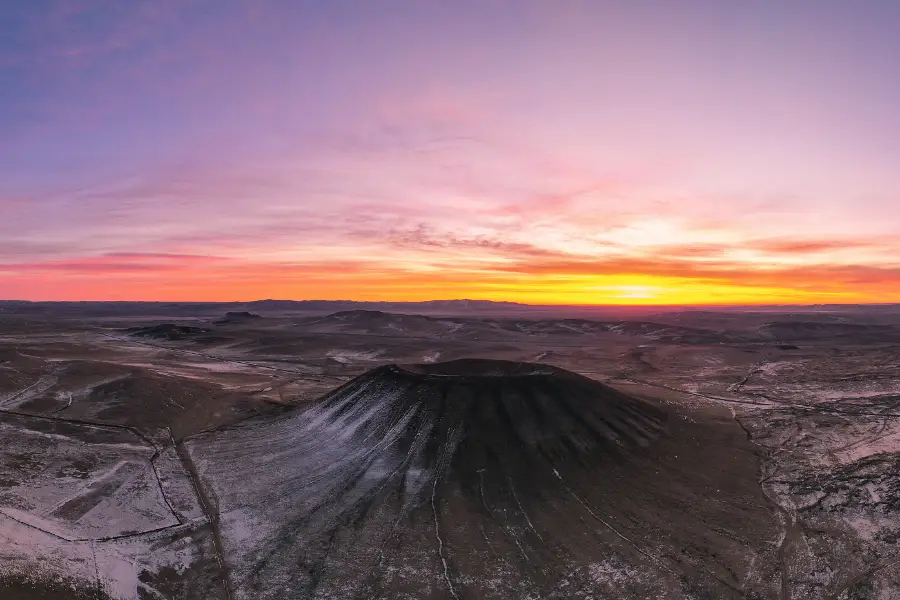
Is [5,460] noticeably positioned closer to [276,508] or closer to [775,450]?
[276,508]

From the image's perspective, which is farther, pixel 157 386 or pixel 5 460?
pixel 157 386

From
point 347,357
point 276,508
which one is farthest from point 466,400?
point 347,357

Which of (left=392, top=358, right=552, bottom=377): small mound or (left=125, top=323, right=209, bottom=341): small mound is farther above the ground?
(left=392, top=358, right=552, bottom=377): small mound

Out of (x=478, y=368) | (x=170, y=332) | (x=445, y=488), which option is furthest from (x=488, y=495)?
(x=170, y=332)

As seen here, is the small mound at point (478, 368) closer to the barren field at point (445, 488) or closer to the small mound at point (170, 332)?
the barren field at point (445, 488)

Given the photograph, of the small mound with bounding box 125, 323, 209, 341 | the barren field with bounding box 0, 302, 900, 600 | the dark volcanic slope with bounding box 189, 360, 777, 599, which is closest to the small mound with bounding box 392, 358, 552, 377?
the barren field with bounding box 0, 302, 900, 600

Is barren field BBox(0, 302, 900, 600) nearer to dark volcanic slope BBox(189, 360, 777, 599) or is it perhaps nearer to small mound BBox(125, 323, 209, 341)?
dark volcanic slope BBox(189, 360, 777, 599)

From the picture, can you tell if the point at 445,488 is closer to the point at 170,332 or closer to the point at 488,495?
the point at 488,495
